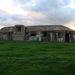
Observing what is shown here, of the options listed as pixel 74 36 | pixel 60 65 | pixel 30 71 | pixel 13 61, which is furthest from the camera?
pixel 74 36

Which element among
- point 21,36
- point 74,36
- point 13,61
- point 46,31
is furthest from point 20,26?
point 13,61

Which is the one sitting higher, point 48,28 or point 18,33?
point 48,28

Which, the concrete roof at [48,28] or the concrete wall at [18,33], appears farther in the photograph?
the concrete wall at [18,33]

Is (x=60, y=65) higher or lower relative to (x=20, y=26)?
lower

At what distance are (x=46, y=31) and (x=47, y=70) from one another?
39.2m

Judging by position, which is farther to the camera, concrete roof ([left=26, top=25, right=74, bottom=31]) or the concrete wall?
the concrete wall

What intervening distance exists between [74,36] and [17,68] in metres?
39.4

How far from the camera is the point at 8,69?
16328 mm

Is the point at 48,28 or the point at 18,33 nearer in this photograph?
the point at 48,28

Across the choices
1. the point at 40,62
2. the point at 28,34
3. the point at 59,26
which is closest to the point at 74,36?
the point at 59,26

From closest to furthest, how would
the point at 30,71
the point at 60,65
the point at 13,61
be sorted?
the point at 30,71, the point at 60,65, the point at 13,61

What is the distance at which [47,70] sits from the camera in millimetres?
15867

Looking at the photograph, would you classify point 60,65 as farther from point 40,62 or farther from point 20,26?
point 20,26

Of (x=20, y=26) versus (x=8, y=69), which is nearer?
(x=8, y=69)
